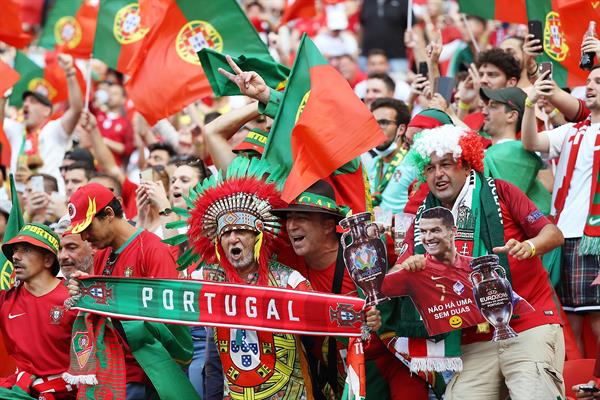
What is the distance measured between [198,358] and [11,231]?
1771 mm

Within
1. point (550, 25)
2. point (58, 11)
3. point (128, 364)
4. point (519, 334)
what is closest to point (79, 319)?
point (128, 364)

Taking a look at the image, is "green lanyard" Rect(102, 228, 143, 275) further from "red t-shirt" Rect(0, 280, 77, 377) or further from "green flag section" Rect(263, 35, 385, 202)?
"green flag section" Rect(263, 35, 385, 202)

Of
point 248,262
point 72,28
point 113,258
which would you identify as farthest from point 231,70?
point 72,28

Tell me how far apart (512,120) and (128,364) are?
3506 mm

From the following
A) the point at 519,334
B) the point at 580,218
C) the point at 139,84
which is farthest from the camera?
the point at 139,84

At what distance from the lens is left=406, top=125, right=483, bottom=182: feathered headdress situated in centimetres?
736

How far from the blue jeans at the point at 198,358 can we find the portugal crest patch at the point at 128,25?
→ 412 cm

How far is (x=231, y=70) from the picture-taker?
893cm

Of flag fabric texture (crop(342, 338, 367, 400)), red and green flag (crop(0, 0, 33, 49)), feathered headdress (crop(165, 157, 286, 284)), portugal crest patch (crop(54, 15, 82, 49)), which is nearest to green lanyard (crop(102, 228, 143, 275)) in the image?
feathered headdress (crop(165, 157, 286, 284))

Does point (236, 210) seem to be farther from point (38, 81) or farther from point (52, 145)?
point (38, 81)

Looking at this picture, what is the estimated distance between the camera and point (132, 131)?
599 inches

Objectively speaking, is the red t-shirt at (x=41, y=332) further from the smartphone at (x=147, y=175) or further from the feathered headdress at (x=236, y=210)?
the smartphone at (x=147, y=175)

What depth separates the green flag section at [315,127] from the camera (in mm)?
7613

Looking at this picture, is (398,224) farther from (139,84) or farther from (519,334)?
(139,84)
